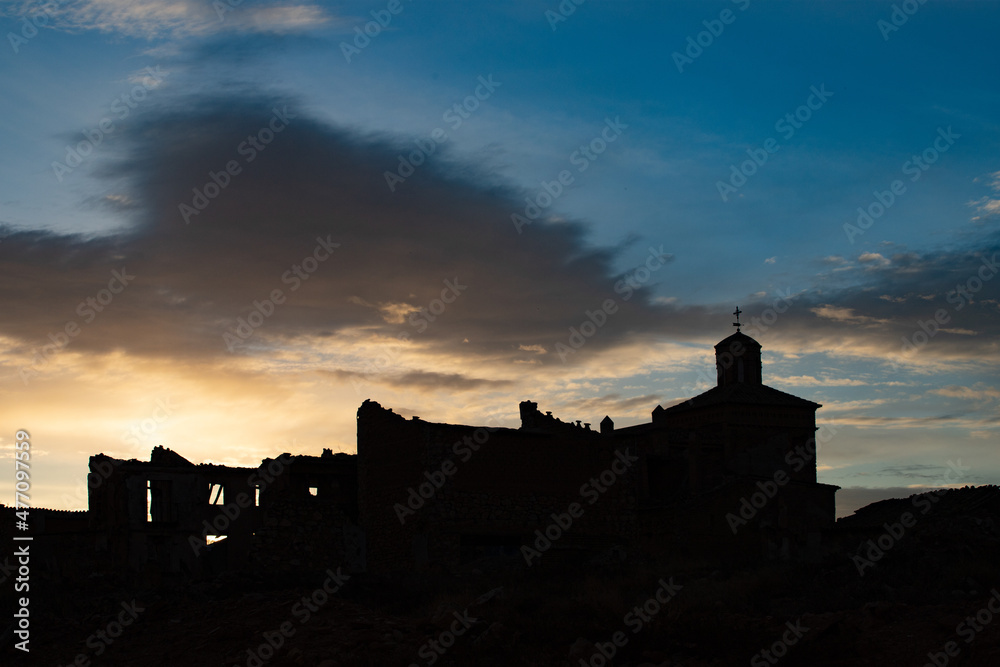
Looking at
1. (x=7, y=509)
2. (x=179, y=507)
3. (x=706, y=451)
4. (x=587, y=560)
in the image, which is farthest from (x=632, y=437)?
(x=7, y=509)

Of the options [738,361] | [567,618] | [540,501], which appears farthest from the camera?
[738,361]

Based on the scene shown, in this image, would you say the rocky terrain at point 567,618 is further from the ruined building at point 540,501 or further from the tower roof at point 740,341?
the tower roof at point 740,341

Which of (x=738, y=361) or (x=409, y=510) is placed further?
(x=738, y=361)

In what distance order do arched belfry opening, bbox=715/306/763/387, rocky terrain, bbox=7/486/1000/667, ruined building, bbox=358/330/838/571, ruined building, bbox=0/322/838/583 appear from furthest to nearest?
1. arched belfry opening, bbox=715/306/763/387
2. ruined building, bbox=358/330/838/571
3. ruined building, bbox=0/322/838/583
4. rocky terrain, bbox=7/486/1000/667

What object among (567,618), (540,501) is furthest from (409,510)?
(567,618)

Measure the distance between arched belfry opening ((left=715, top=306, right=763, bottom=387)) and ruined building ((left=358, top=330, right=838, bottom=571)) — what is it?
11.9 metres

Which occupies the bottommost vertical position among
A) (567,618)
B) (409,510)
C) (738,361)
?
(567,618)

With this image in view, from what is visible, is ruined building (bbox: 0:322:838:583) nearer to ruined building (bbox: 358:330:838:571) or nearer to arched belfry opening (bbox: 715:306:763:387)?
ruined building (bbox: 358:330:838:571)

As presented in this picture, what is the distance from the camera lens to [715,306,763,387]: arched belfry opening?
52.9m

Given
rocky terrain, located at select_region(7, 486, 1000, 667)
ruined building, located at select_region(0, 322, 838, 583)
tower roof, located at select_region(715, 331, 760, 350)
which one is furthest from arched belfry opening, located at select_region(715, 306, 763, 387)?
rocky terrain, located at select_region(7, 486, 1000, 667)

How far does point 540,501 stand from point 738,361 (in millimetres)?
23943

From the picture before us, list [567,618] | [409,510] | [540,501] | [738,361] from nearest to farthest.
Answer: [567,618] < [409,510] < [540,501] < [738,361]

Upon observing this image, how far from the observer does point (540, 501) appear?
105 feet

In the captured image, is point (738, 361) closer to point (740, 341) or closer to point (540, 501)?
point (740, 341)
